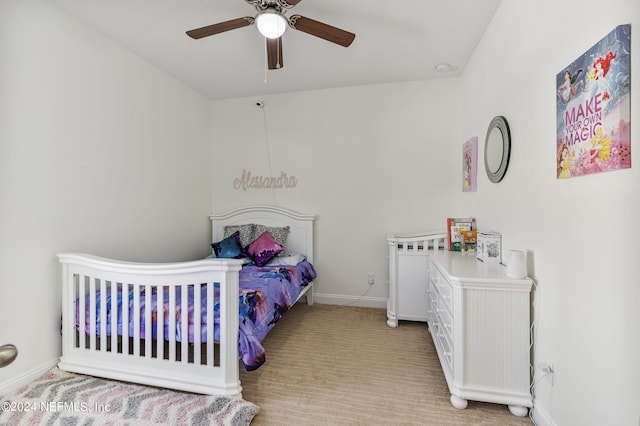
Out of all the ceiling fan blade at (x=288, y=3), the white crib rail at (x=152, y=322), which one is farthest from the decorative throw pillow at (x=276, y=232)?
the ceiling fan blade at (x=288, y=3)

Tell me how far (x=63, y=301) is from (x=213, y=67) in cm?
233

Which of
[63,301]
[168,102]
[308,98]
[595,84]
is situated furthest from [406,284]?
[168,102]

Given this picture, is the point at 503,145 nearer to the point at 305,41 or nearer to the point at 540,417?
the point at 540,417

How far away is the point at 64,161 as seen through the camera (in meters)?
2.04

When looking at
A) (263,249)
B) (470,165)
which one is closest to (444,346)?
(470,165)

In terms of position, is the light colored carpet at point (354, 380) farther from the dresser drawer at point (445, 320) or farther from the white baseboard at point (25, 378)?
the white baseboard at point (25, 378)

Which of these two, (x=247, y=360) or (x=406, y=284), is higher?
(x=406, y=284)

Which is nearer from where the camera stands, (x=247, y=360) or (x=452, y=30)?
(x=247, y=360)

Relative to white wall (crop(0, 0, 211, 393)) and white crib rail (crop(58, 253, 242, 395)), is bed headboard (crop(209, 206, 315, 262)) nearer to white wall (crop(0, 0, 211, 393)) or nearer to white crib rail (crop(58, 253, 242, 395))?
white wall (crop(0, 0, 211, 393))

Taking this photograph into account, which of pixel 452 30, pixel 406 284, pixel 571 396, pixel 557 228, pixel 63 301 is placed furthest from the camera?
pixel 406 284

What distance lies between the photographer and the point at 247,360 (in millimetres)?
1719

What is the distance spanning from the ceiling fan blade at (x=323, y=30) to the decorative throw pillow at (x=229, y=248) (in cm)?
224

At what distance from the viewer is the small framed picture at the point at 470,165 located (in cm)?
264

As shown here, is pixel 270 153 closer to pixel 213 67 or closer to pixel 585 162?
pixel 213 67
